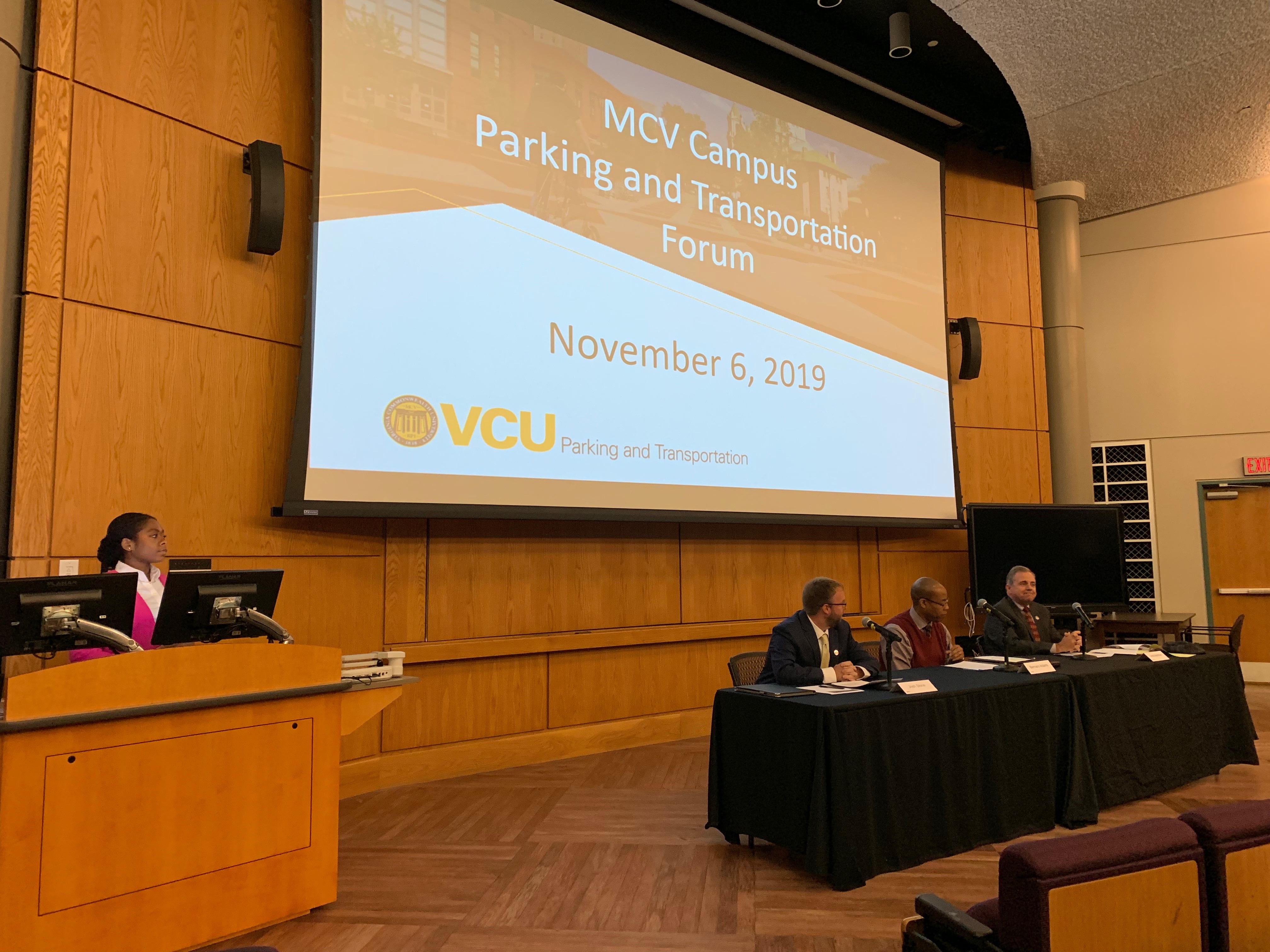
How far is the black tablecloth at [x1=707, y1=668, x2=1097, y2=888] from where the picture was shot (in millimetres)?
2965

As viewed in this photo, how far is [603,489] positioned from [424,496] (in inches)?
41.1

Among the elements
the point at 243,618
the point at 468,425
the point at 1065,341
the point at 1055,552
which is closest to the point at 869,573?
the point at 1055,552

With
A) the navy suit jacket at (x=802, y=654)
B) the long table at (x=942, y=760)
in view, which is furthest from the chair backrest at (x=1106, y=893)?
the navy suit jacket at (x=802, y=654)

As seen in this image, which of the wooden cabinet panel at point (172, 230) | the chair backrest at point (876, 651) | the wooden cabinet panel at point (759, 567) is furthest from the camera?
the wooden cabinet panel at point (759, 567)

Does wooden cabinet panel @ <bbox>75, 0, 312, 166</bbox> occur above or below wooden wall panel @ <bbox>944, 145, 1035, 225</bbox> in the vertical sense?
below

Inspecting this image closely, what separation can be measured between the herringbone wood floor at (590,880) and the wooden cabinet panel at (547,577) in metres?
0.90

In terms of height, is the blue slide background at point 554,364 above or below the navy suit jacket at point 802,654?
above

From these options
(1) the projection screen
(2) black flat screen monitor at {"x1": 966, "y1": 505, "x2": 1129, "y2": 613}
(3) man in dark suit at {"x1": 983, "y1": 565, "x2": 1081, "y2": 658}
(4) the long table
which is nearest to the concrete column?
(2) black flat screen monitor at {"x1": 966, "y1": 505, "x2": 1129, "y2": 613}

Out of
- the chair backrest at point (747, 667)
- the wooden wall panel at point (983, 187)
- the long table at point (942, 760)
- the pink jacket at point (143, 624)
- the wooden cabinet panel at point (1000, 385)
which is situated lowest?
the long table at point (942, 760)

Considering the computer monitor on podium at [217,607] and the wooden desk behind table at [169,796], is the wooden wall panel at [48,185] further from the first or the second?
the wooden desk behind table at [169,796]

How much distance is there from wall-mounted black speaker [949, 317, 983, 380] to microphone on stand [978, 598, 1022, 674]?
3032 millimetres

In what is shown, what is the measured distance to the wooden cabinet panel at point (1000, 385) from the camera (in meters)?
7.22

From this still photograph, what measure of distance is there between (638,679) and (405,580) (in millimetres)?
1673

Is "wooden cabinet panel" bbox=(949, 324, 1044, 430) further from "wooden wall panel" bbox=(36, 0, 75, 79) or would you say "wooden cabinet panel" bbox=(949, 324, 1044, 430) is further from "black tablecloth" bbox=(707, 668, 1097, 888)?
"wooden wall panel" bbox=(36, 0, 75, 79)
